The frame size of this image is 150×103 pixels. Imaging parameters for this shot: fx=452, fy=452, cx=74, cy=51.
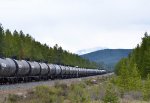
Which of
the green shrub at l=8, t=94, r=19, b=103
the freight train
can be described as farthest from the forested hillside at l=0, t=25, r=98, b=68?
the green shrub at l=8, t=94, r=19, b=103

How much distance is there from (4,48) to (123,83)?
65.0 meters

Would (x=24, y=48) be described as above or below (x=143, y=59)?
above

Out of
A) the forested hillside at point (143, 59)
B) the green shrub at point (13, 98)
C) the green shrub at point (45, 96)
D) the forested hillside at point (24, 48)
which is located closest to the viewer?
the green shrub at point (13, 98)

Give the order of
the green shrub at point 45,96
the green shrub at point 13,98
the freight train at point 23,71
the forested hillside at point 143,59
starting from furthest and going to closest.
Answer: the forested hillside at point 143,59
the freight train at point 23,71
the green shrub at point 45,96
the green shrub at point 13,98

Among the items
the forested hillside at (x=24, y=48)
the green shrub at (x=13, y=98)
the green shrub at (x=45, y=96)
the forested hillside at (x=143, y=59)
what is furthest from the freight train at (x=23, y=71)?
the forested hillside at (x=24, y=48)

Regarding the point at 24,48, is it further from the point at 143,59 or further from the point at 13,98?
the point at 13,98

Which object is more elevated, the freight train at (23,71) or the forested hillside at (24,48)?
the forested hillside at (24,48)

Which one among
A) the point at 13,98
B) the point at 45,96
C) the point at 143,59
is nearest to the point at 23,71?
the point at 45,96

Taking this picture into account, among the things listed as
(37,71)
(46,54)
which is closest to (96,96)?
(37,71)

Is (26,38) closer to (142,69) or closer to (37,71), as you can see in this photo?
→ (142,69)

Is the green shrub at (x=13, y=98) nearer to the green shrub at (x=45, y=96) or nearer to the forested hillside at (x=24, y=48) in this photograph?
the green shrub at (x=45, y=96)

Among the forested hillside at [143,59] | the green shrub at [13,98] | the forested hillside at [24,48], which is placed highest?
the forested hillside at [24,48]

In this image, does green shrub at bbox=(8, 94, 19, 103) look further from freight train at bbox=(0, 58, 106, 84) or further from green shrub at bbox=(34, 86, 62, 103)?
freight train at bbox=(0, 58, 106, 84)

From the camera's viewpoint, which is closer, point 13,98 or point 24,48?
point 13,98
